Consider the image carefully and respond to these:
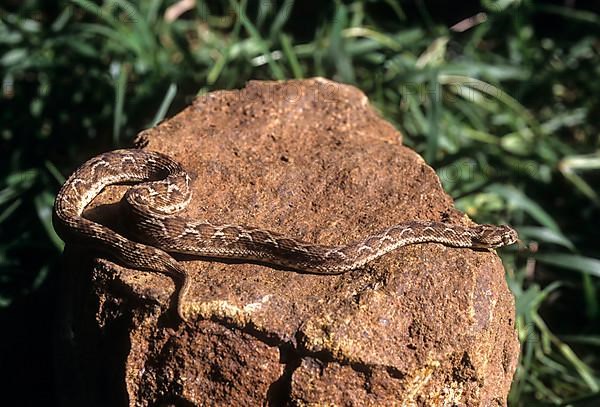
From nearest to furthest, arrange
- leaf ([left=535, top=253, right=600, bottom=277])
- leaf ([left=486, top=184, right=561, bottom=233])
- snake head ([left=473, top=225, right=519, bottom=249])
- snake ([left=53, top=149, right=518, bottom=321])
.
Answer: snake ([left=53, top=149, right=518, bottom=321])
snake head ([left=473, top=225, right=519, bottom=249])
leaf ([left=535, top=253, right=600, bottom=277])
leaf ([left=486, top=184, right=561, bottom=233])

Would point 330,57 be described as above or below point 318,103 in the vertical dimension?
below

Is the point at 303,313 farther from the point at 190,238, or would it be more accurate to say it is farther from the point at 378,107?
the point at 378,107

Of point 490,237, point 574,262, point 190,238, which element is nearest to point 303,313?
point 190,238

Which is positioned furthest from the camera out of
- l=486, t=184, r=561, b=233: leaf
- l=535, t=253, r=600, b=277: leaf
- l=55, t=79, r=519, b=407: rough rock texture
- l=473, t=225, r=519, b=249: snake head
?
l=486, t=184, r=561, b=233: leaf

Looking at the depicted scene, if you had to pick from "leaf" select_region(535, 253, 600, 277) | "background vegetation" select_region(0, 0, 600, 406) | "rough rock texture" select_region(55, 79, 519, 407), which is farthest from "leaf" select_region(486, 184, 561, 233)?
"rough rock texture" select_region(55, 79, 519, 407)

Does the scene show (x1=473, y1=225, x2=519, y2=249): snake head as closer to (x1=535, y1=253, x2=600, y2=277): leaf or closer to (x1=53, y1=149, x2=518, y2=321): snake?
(x1=53, y1=149, x2=518, y2=321): snake

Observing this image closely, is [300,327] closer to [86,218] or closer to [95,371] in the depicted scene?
[95,371]

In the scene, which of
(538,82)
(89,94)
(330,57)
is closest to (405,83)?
(330,57)
